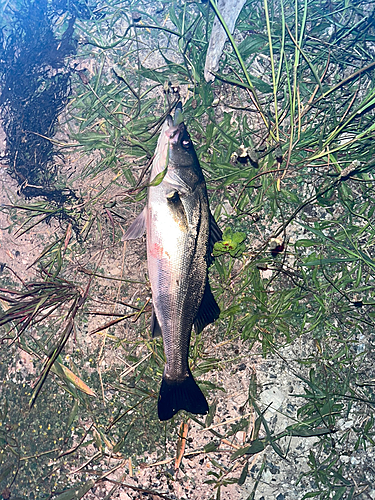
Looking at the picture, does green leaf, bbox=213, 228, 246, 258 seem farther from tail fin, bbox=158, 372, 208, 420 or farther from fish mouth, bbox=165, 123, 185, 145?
tail fin, bbox=158, 372, 208, 420

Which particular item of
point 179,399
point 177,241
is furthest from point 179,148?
point 179,399

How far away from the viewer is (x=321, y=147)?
2.72 meters

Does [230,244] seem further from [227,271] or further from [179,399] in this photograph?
[179,399]

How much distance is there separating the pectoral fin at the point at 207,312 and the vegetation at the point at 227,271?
0.23 m

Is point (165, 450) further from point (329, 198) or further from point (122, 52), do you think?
point (122, 52)

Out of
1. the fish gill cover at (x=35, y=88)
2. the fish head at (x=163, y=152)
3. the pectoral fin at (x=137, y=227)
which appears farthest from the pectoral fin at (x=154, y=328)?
the fish gill cover at (x=35, y=88)

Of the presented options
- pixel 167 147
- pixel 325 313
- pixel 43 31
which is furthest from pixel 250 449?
pixel 43 31

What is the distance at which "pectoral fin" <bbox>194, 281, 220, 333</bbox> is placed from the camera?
2525mm

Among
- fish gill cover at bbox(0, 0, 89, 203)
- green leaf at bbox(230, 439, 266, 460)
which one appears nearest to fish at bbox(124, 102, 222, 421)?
green leaf at bbox(230, 439, 266, 460)

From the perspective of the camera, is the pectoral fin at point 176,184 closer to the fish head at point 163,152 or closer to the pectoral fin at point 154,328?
the fish head at point 163,152

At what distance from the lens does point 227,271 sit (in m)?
2.80

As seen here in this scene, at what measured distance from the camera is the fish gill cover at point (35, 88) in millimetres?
2922

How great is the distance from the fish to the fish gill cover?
1022 millimetres

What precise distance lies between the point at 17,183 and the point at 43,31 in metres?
1.38
